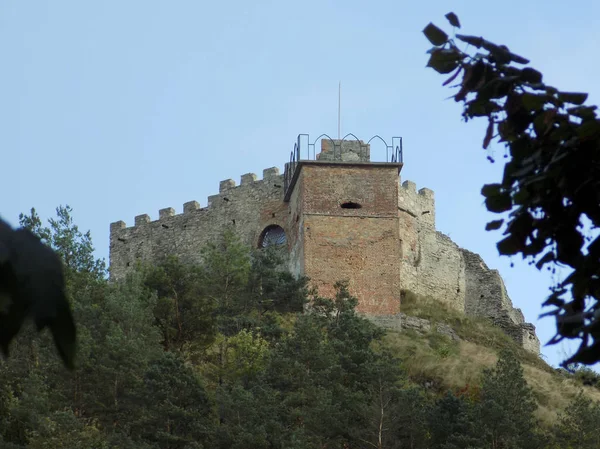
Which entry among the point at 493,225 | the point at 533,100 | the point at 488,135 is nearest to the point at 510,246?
the point at 493,225

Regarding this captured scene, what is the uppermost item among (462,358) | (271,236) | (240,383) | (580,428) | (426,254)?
→ (271,236)

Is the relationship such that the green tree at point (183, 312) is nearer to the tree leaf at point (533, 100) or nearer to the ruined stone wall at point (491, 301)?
the ruined stone wall at point (491, 301)

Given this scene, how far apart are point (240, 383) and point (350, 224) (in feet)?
34.9

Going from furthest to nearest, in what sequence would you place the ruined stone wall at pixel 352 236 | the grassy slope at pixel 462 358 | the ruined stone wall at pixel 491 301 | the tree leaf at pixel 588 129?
the ruined stone wall at pixel 491 301 → the ruined stone wall at pixel 352 236 → the grassy slope at pixel 462 358 → the tree leaf at pixel 588 129

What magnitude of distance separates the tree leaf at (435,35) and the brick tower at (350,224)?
30.4 m

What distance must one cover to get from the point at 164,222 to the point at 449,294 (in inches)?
449

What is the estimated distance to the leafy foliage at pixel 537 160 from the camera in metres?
5.16

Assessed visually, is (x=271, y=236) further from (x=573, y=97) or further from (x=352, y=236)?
(x=573, y=97)

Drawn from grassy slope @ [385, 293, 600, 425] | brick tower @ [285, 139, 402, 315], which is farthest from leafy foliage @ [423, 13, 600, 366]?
brick tower @ [285, 139, 402, 315]

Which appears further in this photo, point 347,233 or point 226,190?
point 226,190

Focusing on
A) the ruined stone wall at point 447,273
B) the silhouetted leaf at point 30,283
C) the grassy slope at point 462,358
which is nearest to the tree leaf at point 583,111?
the silhouetted leaf at point 30,283

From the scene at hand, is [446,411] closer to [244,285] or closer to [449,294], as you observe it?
[244,285]

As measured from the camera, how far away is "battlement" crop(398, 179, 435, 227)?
39.3 meters

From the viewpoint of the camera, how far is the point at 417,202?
40406 millimetres
